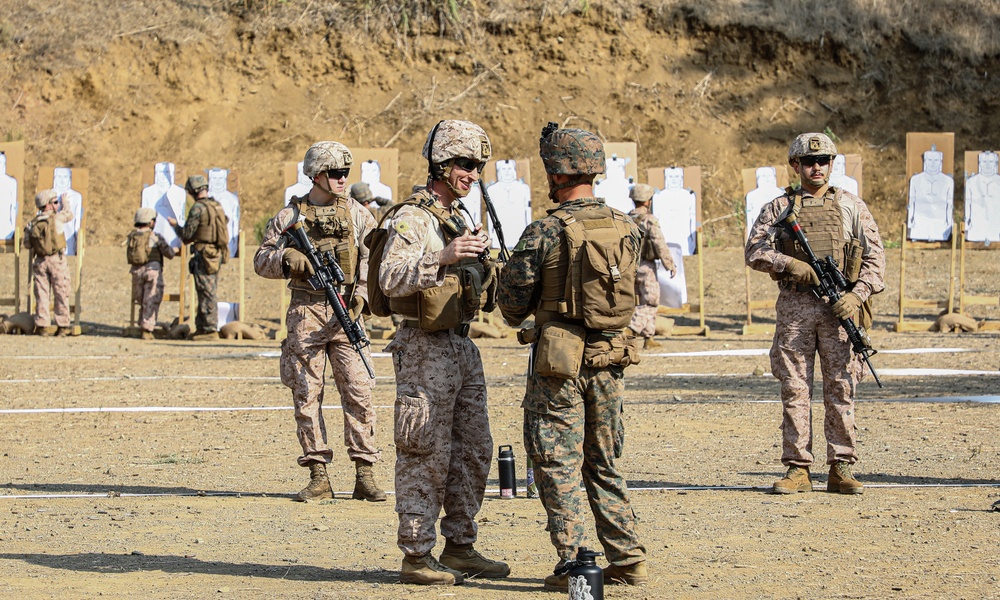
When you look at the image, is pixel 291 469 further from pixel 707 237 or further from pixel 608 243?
pixel 707 237

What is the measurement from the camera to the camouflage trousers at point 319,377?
833 cm

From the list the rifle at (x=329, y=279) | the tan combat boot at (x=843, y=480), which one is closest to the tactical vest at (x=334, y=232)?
the rifle at (x=329, y=279)

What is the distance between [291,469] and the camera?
9656mm

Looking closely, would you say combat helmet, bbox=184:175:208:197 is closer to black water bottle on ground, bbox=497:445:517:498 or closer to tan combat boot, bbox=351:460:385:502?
tan combat boot, bbox=351:460:385:502

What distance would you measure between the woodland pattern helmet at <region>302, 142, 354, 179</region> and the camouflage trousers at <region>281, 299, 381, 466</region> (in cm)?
79

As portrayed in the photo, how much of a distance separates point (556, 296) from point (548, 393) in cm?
42

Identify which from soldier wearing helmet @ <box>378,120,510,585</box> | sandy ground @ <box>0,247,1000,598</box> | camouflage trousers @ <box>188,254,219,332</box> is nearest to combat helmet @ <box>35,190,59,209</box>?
camouflage trousers @ <box>188,254,219,332</box>

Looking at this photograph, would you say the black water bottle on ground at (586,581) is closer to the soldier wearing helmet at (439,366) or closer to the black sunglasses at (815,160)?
the soldier wearing helmet at (439,366)

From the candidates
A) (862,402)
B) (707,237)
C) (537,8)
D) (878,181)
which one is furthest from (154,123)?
(862,402)

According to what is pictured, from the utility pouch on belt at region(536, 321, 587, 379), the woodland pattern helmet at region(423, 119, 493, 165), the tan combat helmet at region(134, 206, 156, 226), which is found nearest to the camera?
the utility pouch on belt at region(536, 321, 587, 379)

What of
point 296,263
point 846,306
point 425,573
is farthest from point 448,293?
point 846,306

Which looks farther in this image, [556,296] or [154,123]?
[154,123]

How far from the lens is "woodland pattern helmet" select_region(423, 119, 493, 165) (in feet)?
20.4

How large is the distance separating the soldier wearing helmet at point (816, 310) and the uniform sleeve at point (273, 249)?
9.34ft
